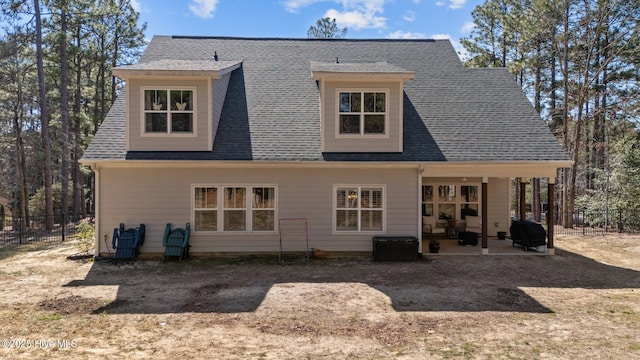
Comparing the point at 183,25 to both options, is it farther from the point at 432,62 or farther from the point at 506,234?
the point at 506,234

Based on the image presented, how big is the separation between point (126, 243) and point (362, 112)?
24.2ft

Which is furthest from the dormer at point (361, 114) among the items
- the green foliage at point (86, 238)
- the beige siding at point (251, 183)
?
the green foliage at point (86, 238)

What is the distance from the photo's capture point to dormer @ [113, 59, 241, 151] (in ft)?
33.8

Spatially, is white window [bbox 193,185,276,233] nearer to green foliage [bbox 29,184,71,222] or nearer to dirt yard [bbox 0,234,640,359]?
dirt yard [bbox 0,234,640,359]

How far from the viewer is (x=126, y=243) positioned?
1005 centimetres

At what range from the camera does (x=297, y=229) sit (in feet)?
35.2

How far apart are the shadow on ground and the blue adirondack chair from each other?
13.3 inches

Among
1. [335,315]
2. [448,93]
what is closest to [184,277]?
[335,315]

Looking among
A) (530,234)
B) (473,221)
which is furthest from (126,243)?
(530,234)

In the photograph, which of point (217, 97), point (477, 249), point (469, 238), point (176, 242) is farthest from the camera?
point (469, 238)

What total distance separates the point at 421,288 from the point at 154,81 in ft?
28.4

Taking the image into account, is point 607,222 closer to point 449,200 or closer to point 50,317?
point 449,200

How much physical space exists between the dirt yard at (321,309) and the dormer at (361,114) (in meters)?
3.35

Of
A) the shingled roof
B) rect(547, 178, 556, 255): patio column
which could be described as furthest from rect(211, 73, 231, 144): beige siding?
rect(547, 178, 556, 255): patio column
